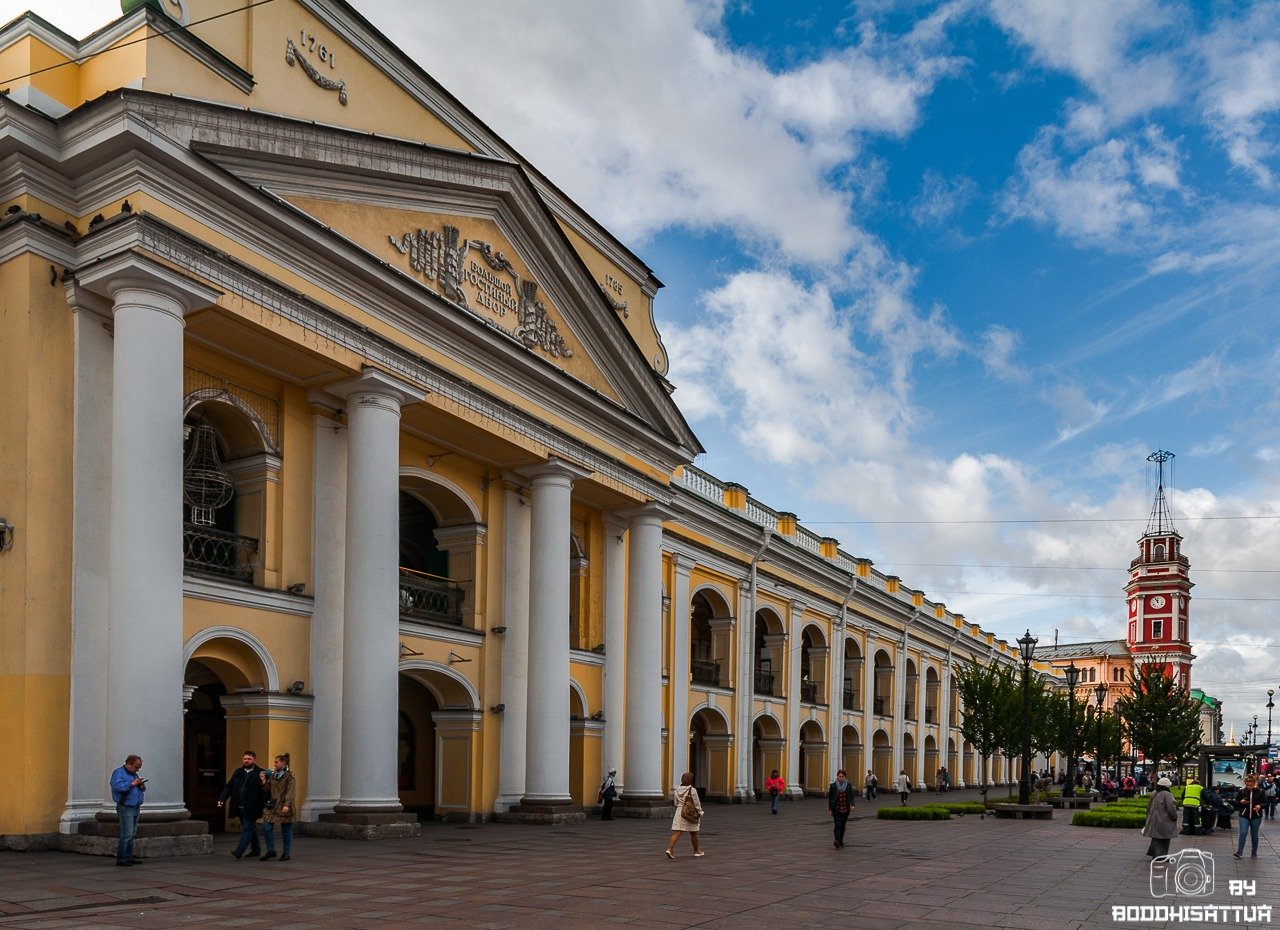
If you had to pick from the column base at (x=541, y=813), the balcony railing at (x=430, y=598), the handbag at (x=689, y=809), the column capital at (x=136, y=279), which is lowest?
the column base at (x=541, y=813)

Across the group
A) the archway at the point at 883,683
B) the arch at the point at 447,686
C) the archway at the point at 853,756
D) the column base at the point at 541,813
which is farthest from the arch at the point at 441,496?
the archway at the point at 883,683

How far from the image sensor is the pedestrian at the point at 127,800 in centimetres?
1310

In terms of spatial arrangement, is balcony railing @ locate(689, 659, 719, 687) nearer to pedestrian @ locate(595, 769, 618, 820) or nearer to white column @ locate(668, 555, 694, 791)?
white column @ locate(668, 555, 694, 791)

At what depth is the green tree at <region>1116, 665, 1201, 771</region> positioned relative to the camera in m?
52.6

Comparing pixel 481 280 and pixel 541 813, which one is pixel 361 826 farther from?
pixel 481 280

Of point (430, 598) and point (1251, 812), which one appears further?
point (430, 598)

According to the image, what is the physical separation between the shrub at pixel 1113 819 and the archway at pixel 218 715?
733 inches

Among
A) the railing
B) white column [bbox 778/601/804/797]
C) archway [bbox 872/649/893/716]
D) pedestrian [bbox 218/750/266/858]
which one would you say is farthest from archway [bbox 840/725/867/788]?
pedestrian [bbox 218/750/266/858]

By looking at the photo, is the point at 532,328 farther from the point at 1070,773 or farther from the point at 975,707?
the point at 1070,773

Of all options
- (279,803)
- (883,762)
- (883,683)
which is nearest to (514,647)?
(279,803)

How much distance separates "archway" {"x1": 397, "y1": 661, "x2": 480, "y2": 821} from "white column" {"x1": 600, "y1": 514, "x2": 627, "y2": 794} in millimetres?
4477

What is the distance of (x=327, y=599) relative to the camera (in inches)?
763

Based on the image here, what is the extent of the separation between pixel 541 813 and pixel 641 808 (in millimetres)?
4082

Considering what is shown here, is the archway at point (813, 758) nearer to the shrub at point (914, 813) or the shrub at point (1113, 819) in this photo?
the shrub at point (914, 813)
